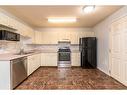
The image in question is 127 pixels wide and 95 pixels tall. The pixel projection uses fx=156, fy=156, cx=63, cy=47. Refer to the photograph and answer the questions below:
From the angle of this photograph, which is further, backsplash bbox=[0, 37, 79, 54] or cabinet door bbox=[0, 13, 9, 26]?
backsplash bbox=[0, 37, 79, 54]

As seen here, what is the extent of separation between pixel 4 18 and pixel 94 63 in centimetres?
496

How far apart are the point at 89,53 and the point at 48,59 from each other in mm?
2224

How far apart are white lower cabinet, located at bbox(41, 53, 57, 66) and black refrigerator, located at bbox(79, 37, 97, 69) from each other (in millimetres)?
1523

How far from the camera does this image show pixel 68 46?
898cm

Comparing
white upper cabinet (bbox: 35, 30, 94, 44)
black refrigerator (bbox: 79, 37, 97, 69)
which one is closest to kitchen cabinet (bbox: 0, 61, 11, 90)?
black refrigerator (bbox: 79, 37, 97, 69)

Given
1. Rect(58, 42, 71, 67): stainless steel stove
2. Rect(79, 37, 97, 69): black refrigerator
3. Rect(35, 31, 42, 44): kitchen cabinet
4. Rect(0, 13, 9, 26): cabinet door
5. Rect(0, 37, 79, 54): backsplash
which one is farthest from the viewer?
Rect(35, 31, 42, 44): kitchen cabinet

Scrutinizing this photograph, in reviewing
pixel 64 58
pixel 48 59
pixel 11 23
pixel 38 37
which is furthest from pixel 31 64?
pixel 38 37

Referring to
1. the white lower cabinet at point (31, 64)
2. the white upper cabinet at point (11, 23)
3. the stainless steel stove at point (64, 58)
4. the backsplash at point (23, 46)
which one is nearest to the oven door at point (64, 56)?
the stainless steel stove at point (64, 58)

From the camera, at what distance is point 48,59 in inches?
332

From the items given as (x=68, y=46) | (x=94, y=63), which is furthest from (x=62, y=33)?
(x=94, y=63)

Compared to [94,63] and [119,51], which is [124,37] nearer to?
[119,51]

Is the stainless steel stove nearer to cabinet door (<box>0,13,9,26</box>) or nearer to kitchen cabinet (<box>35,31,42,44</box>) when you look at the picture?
kitchen cabinet (<box>35,31,42,44</box>)

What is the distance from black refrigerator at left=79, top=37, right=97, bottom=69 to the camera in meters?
7.78
